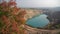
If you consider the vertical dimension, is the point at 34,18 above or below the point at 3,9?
below

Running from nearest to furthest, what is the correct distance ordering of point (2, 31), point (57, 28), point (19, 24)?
1. point (2, 31)
2. point (19, 24)
3. point (57, 28)

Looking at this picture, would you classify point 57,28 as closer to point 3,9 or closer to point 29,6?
point 29,6

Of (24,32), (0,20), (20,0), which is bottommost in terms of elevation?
(24,32)

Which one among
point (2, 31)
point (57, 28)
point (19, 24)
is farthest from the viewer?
point (57, 28)

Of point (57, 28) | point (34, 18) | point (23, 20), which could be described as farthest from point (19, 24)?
point (57, 28)

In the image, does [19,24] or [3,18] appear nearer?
[3,18]

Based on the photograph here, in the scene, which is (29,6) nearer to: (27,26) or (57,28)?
(27,26)

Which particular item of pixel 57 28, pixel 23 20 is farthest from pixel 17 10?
pixel 57 28
